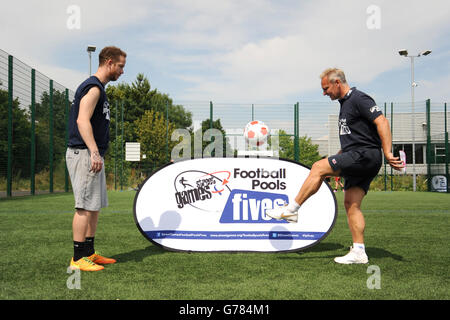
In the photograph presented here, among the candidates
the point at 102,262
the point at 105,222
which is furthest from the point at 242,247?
the point at 105,222

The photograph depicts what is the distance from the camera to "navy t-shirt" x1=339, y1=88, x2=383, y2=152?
10.5 feet

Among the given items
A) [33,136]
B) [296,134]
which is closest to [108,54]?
[33,136]

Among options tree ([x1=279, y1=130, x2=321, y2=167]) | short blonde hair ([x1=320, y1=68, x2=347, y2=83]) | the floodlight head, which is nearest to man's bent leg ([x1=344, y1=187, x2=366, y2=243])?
short blonde hair ([x1=320, y1=68, x2=347, y2=83])

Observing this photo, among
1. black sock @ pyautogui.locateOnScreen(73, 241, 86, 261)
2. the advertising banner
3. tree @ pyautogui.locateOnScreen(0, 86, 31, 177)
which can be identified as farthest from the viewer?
tree @ pyautogui.locateOnScreen(0, 86, 31, 177)

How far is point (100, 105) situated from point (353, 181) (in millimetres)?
2543

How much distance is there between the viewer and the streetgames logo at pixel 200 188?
379 cm

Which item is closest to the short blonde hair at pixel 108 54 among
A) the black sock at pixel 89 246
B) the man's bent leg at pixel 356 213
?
the black sock at pixel 89 246

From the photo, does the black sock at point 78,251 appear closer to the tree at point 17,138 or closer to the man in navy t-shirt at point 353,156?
the man in navy t-shirt at point 353,156

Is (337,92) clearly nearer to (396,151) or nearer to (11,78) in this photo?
(11,78)

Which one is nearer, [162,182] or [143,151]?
[162,182]

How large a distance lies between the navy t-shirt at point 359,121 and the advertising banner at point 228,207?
0.74m

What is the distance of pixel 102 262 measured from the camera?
3230mm

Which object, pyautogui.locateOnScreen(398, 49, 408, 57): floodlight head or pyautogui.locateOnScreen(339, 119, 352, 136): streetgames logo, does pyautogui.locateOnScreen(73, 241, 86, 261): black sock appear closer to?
pyautogui.locateOnScreen(339, 119, 352, 136): streetgames logo

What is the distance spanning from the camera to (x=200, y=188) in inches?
151
